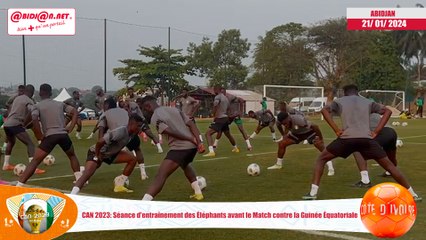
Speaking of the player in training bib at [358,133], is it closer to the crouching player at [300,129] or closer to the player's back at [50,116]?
the crouching player at [300,129]

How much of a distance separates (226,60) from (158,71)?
134ft

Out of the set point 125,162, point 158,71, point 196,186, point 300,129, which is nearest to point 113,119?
point 125,162

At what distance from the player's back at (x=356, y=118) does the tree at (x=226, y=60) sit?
2610 inches

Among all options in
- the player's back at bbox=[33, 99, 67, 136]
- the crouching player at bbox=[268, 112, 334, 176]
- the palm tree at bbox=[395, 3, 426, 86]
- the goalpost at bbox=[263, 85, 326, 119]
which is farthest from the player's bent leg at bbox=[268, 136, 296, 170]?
the palm tree at bbox=[395, 3, 426, 86]

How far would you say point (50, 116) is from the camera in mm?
9203

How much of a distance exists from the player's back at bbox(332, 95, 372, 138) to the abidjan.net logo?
179 inches

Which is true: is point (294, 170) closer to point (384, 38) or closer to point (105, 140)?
point (105, 140)

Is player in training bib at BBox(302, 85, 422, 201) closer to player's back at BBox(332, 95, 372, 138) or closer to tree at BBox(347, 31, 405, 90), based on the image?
player's back at BBox(332, 95, 372, 138)

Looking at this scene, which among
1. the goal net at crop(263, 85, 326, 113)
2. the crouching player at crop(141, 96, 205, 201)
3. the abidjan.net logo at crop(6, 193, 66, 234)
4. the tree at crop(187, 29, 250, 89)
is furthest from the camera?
the tree at crop(187, 29, 250, 89)

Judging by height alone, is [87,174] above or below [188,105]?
below

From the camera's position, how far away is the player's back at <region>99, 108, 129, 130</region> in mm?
8547

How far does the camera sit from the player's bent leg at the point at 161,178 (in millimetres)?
7539

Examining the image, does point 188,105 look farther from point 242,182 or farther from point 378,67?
point 378,67
